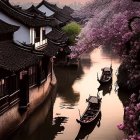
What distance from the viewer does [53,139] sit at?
86.4 ft

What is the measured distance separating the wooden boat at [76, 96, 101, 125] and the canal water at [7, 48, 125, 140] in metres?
0.64

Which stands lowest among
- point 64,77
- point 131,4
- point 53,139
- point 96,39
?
point 53,139

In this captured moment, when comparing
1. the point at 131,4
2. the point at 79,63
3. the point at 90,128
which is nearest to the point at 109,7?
the point at 131,4

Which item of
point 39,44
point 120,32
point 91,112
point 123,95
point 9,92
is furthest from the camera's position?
point 123,95

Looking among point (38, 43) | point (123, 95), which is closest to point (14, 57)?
point (38, 43)

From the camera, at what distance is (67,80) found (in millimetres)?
47750

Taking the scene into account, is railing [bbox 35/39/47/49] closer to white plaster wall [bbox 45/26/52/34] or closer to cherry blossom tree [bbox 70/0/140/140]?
white plaster wall [bbox 45/26/52/34]

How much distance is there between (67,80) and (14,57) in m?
20.2

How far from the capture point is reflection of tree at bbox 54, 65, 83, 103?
39.0 meters

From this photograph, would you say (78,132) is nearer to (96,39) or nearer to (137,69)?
(96,39)

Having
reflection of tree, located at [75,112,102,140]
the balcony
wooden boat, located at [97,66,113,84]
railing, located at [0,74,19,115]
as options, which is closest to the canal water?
reflection of tree, located at [75,112,102,140]

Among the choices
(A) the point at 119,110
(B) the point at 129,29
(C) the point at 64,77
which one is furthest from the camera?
(C) the point at 64,77

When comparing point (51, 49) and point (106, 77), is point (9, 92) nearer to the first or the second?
point (51, 49)

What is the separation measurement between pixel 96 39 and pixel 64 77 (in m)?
34.7
